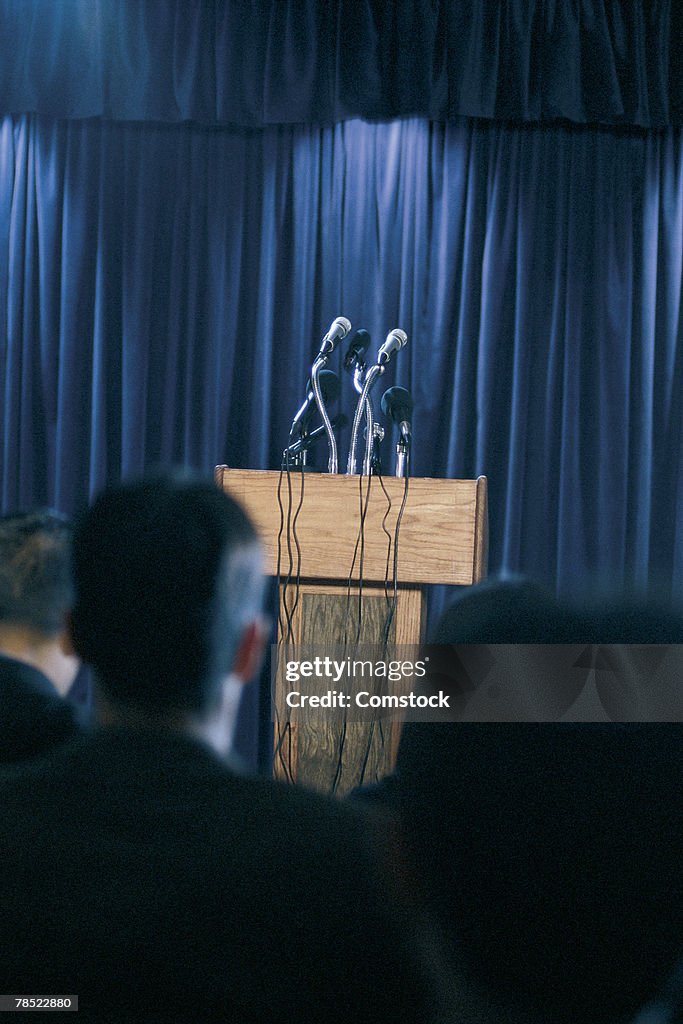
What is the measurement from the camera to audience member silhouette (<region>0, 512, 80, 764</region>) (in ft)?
2.10

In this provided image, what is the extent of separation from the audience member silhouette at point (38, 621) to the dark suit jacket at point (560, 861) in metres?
0.26

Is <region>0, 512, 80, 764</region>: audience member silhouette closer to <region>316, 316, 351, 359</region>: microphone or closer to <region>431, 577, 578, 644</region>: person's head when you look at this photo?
<region>431, 577, 578, 644</region>: person's head

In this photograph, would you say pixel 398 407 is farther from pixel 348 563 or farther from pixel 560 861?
pixel 560 861

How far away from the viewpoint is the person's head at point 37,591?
2.09ft

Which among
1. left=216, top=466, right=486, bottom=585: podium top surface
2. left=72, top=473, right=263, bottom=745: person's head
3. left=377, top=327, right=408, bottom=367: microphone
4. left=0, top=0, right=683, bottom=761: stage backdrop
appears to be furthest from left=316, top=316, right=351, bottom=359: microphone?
left=72, top=473, right=263, bottom=745: person's head

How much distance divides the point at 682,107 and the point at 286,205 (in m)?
1.31

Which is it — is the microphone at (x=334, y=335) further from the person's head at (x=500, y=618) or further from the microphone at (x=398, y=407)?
the person's head at (x=500, y=618)

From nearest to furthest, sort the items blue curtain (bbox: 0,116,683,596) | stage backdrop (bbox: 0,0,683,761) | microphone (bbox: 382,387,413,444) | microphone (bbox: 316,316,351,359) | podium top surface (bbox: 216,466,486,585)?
podium top surface (bbox: 216,466,486,585), microphone (bbox: 382,387,413,444), microphone (bbox: 316,316,351,359), stage backdrop (bbox: 0,0,683,761), blue curtain (bbox: 0,116,683,596)

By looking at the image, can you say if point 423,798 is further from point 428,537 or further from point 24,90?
point 24,90

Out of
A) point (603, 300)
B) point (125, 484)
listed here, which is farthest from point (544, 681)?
point (603, 300)

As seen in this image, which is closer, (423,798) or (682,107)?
(423,798)

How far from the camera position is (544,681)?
0.68 meters

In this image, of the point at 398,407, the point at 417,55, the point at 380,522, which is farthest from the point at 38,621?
the point at 417,55

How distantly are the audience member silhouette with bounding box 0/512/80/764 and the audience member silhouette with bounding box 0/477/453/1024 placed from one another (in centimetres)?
2
